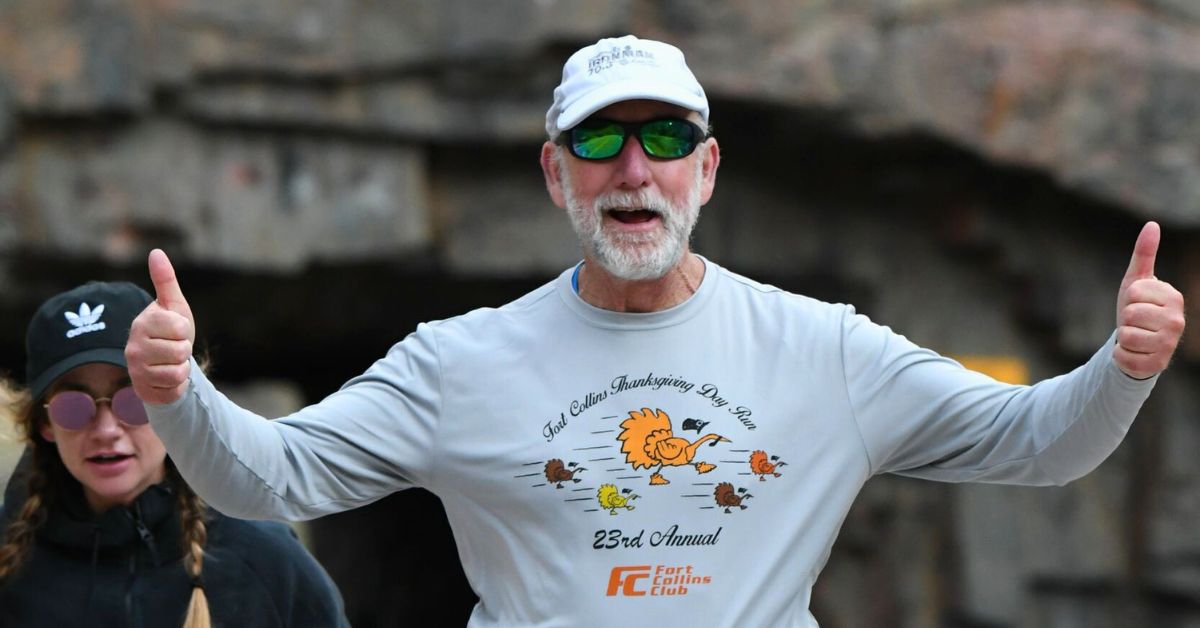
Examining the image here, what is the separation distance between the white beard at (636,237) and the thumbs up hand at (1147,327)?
0.57 metres

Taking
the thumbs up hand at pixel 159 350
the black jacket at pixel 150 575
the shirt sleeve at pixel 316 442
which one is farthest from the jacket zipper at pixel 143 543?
the thumbs up hand at pixel 159 350

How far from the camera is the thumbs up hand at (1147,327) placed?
1.95 meters

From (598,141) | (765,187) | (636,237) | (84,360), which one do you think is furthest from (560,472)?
(765,187)

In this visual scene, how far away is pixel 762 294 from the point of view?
2307 mm

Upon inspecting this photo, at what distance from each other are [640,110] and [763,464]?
48 cm

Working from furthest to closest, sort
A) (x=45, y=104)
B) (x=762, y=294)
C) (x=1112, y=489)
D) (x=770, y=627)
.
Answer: (x=1112, y=489)
(x=45, y=104)
(x=762, y=294)
(x=770, y=627)

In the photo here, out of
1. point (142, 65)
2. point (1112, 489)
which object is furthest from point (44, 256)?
point (1112, 489)

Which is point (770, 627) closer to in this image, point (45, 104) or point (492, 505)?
point (492, 505)

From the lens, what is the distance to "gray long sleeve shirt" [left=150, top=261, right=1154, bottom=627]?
2102 mm

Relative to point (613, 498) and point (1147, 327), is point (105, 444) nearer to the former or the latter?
point (613, 498)

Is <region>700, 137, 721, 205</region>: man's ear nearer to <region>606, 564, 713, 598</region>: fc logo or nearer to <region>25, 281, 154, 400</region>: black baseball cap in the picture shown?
<region>606, 564, 713, 598</region>: fc logo

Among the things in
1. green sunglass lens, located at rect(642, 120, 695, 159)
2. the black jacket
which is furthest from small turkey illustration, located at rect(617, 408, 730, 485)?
the black jacket

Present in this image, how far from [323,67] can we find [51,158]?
0.98 m

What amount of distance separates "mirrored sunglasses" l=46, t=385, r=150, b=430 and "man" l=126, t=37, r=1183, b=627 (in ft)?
1.47
